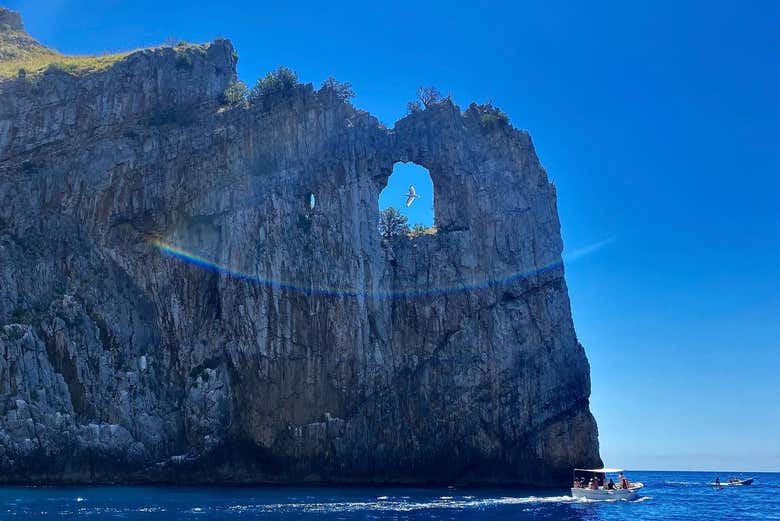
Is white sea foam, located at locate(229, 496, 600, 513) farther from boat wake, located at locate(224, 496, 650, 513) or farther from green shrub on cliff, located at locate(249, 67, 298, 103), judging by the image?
green shrub on cliff, located at locate(249, 67, 298, 103)

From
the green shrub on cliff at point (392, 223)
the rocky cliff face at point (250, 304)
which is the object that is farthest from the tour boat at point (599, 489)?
the green shrub on cliff at point (392, 223)

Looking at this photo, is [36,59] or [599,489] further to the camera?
[36,59]

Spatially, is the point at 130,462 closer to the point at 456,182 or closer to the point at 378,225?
the point at 378,225

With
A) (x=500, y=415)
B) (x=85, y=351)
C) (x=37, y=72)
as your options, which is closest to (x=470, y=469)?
(x=500, y=415)

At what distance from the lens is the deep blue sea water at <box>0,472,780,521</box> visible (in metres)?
45.0

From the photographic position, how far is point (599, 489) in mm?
64250

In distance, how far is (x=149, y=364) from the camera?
66.2 metres

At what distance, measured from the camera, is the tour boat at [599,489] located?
6330 cm

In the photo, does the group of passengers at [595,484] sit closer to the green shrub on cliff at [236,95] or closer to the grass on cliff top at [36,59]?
the green shrub on cliff at [236,95]

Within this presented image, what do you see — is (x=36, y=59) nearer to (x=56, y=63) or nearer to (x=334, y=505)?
(x=56, y=63)

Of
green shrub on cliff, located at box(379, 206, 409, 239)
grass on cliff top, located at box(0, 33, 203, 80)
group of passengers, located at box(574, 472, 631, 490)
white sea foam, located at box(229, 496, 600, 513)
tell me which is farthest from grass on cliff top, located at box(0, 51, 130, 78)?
group of passengers, located at box(574, 472, 631, 490)

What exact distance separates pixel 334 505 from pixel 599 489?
24.3 meters

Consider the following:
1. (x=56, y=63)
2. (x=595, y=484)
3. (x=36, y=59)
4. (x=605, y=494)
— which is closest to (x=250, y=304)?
(x=56, y=63)

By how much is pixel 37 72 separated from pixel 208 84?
1525 cm
